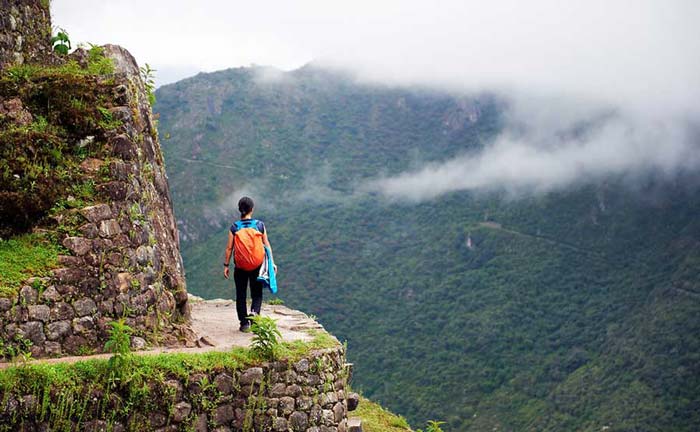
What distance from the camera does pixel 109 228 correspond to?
299 inches

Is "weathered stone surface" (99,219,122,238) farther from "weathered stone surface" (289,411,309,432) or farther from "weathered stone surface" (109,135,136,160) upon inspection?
"weathered stone surface" (289,411,309,432)

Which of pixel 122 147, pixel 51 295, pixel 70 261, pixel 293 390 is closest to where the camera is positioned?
pixel 51 295

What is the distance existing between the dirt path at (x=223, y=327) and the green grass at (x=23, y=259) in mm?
848

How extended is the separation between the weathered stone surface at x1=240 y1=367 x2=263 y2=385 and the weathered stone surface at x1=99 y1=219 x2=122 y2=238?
2.27 meters

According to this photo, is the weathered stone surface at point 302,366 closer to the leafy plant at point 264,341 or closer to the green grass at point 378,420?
the leafy plant at point 264,341

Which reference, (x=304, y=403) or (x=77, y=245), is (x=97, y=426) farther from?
(x=304, y=403)

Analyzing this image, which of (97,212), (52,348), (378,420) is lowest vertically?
(378,420)

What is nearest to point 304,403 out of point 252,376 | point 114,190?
point 252,376

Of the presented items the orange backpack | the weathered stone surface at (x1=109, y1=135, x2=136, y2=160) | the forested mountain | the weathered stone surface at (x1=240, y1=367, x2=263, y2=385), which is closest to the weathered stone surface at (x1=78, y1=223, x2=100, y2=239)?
the weathered stone surface at (x1=109, y1=135, x2=136, y2=160)

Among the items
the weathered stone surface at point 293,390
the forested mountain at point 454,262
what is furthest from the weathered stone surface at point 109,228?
the forested mountain at point 454,262

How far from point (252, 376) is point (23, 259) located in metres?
2.80

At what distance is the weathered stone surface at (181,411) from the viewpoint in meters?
6.76

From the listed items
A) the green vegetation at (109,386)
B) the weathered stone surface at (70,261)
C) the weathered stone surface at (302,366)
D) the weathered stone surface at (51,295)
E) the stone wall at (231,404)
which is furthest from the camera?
the weathered stone surface at (302,366)

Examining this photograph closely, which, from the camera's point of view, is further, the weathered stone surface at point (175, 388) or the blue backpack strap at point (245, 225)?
the blue backpack strap at point (245, 225)
